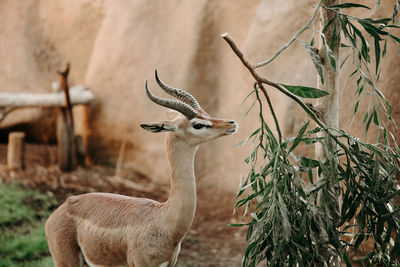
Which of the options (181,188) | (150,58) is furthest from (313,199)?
(150,58)

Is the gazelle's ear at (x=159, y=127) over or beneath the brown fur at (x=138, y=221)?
over

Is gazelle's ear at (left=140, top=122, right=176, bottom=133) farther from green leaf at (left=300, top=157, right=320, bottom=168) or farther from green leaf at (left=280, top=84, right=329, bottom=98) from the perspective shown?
green leaf at (left=300, top=157, right=320, bottom=168)

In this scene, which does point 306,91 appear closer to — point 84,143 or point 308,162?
point 308,162

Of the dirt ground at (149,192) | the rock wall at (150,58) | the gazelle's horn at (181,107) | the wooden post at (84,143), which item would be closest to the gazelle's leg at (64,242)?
the gazelle's horn at (181,107)

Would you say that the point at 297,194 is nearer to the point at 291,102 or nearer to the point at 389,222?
the point at 389,222

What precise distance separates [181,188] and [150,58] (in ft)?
12.4

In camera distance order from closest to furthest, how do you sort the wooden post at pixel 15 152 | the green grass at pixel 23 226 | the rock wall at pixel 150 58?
the green grass at pixel 23 226 < the rock wall at pixel 150 58 < the wooden post at pixel 15 152

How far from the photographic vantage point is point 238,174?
5461 mm

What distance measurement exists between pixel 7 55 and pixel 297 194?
5.65 m

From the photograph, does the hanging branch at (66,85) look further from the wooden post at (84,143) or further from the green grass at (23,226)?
the green grass at (23,226)

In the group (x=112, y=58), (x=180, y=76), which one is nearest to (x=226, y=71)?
(x=180, y=76)

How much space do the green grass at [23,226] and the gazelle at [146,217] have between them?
1427 mm

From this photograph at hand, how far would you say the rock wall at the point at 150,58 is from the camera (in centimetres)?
508

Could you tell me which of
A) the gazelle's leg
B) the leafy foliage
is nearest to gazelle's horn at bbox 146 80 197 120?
the leafy foliage
